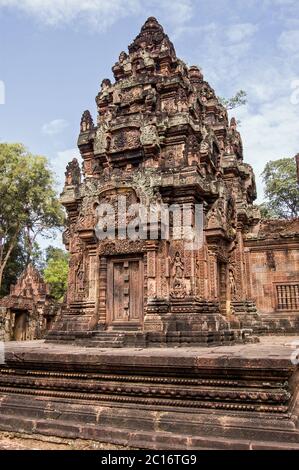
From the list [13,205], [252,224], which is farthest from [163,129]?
[13,205]

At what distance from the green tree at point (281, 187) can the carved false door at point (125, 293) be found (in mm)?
21082

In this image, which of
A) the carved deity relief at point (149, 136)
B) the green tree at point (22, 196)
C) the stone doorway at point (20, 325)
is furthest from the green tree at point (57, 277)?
the carved deity relief at point (149, 136)

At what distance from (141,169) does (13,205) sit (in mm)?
21614

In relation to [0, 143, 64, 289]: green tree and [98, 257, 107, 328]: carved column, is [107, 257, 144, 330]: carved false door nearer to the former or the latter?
[98, 257, 107, 328]: carved column

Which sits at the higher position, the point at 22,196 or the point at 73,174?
the point at 22,196

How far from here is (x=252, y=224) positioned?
1359 cm

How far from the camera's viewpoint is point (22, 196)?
28.6 meters

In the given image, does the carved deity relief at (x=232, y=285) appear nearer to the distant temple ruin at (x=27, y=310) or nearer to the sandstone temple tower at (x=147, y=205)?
the sandstone temple tower at (x=147, y=205)

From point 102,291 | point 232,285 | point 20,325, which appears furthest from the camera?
point 20,325

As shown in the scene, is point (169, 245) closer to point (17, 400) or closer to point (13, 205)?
point (17, 400)

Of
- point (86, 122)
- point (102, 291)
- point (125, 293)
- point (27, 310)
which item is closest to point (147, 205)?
point (125, 293)

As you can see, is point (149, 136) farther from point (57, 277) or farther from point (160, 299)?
point (57, 277)

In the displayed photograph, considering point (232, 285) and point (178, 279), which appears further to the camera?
point (232, 285)

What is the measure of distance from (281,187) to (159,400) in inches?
971
